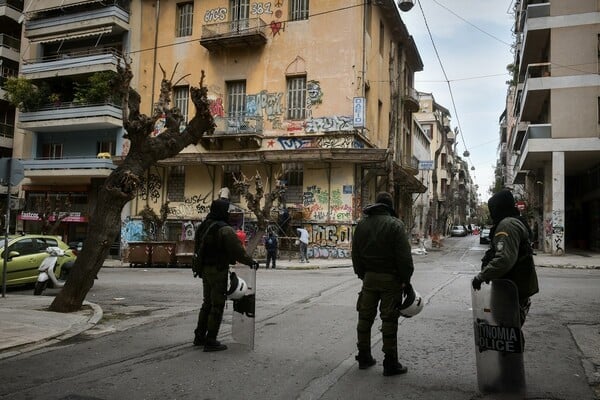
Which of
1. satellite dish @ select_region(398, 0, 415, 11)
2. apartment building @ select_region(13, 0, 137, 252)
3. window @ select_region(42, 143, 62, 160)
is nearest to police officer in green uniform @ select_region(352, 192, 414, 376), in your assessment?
satellite dish @ select_region(398, 0, 415, 11)

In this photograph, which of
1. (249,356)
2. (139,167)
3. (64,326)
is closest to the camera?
(249,356)

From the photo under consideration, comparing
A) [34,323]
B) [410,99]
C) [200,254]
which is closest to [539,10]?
[410,99]

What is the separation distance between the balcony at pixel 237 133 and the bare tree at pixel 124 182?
53.6ft

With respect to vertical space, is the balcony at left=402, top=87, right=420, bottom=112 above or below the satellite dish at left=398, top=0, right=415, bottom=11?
above

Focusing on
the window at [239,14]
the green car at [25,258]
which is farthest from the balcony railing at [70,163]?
the green car at [25,258]

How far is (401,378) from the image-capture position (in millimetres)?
5129

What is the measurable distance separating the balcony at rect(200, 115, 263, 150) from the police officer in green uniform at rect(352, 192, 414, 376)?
2120cm

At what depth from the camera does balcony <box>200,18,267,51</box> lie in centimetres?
2648

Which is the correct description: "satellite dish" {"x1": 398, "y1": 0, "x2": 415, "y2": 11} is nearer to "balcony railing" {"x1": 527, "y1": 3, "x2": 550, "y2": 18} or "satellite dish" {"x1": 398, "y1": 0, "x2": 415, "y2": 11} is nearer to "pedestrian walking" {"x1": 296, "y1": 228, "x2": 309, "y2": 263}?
"pedestrian walking" {"x1": 296, "y1": 228, "x2": 309, "y2": 263}

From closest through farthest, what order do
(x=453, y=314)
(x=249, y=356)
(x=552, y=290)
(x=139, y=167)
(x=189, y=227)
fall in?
(x=249, y=356), (x=453, y=314), (x=139, y=167), (x=552, y=290), (x=189, y=227)

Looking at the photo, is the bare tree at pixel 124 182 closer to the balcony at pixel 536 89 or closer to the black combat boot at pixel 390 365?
the black combat boot at pixel 390 365

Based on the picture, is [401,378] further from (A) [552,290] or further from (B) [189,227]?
(B) [189,227]

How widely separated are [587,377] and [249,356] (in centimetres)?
357

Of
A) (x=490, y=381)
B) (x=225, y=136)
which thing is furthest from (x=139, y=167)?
(x=225, y=136)
